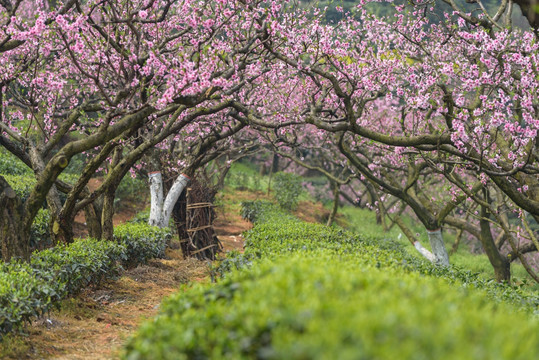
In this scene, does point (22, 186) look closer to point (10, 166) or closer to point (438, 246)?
point (10, 166)

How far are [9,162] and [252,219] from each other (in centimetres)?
909

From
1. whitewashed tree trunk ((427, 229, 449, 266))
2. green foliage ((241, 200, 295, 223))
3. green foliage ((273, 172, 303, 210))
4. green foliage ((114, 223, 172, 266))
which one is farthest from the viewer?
green foliage ((273, 172, 303, 210))

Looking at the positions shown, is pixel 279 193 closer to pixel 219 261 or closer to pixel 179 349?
pixel 219 261

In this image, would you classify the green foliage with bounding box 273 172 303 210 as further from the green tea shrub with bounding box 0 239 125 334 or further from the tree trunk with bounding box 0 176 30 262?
the tree trunk with bounding box 0 176 30 262

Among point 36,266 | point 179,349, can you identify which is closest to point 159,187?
point 36,266

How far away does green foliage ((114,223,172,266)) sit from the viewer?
10998mm

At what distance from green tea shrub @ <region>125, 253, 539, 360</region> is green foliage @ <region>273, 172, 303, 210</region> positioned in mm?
20326

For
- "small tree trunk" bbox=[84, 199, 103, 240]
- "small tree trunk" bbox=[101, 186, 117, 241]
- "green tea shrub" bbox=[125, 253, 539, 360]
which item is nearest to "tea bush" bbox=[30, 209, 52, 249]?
"small tree trunk" bbox=[84, 199, 103, 240]

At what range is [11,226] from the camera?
294 inches

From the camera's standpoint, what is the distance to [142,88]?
8422mm

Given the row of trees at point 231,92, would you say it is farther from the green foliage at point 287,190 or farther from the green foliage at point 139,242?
the green foliage at point 287,190

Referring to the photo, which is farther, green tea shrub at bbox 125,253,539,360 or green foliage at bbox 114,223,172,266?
green foliage at bbox 114,223,172,266

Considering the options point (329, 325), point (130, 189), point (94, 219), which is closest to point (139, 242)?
point (94, 219)

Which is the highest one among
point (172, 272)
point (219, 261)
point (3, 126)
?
point (3, 126)
